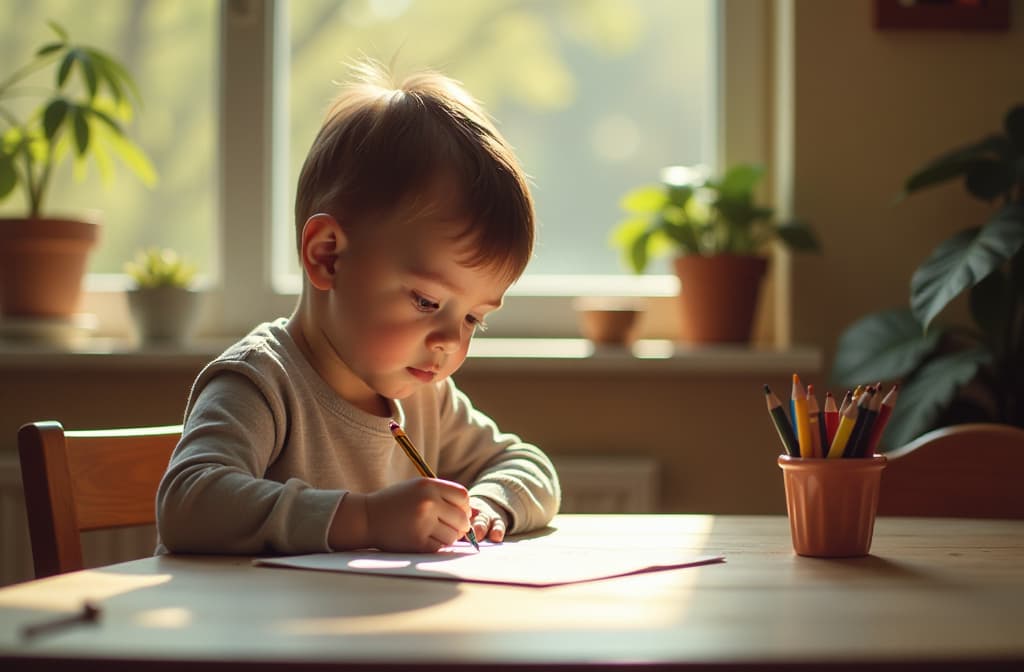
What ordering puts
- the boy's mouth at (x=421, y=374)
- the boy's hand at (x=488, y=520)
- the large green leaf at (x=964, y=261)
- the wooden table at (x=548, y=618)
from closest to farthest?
the wooden table at (x=548, y=618) → the boy's hand at (x=488, y=520) → the boy's mouth at (x=421, y=374) → the large green leaf at (x=964, y=261)

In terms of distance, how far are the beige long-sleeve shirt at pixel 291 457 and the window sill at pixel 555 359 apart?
→ 0.78 meters

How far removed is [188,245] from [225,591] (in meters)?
1.81

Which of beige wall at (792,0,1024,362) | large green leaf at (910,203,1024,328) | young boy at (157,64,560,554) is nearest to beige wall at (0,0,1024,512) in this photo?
beige wall at (792,0,1024,362)

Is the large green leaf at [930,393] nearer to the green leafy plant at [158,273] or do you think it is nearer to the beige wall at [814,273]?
the beige wall at [814,273]

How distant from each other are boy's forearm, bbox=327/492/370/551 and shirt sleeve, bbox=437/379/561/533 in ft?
0.66

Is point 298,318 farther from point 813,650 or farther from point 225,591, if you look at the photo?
point 813,650

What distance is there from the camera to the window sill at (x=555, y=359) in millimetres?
2105

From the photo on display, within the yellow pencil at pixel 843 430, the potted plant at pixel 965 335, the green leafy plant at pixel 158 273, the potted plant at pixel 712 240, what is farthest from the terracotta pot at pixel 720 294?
the yellow pencil at pixel 843 430

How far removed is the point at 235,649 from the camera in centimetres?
59

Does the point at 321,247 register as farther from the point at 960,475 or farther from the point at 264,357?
the point at 960,475

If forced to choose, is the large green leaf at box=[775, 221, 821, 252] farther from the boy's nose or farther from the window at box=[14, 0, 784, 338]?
the boy's nose

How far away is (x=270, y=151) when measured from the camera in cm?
235

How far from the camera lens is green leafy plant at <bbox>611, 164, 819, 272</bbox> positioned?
2.12 metres

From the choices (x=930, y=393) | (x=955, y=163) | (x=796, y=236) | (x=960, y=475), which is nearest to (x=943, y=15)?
(x=955, y=163)
